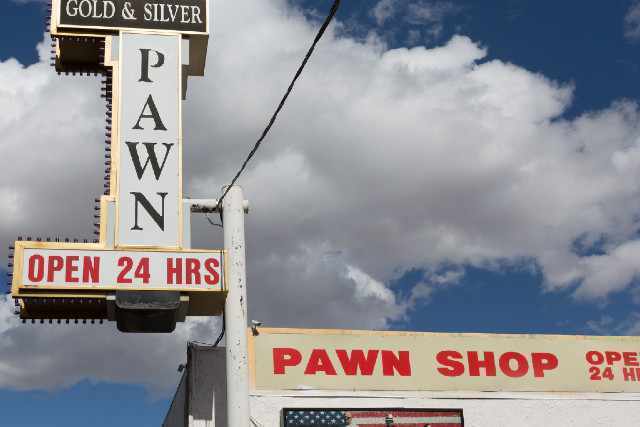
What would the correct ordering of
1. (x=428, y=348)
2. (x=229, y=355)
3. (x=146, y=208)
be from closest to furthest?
(x=229, y=355)
(x=146, y=208)
(x=428, y=348)

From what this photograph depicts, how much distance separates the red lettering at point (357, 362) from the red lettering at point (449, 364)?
1683 millimetres

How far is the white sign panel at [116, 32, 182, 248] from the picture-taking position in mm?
20844

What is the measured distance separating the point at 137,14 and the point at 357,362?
10.4 metres

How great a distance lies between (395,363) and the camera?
866 inches

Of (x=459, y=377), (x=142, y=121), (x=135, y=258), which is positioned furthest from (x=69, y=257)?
(x=459, y=377)

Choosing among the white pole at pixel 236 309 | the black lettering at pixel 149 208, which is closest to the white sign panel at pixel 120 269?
the white pole at pixel 236 309

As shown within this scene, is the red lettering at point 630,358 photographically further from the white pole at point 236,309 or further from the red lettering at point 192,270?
the red lettering at point 192,270

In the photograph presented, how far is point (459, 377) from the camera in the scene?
22266 mm

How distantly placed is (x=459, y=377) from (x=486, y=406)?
3.10 feet

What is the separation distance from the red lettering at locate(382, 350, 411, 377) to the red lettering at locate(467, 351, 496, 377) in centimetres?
Answer: 162

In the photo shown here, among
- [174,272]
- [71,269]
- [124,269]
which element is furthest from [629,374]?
[71,269]

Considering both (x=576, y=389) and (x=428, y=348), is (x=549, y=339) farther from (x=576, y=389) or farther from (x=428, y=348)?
(x=428, y=348)

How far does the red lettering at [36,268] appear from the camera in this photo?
19562 mm

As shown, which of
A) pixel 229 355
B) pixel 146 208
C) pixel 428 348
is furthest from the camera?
pixel 428 348
